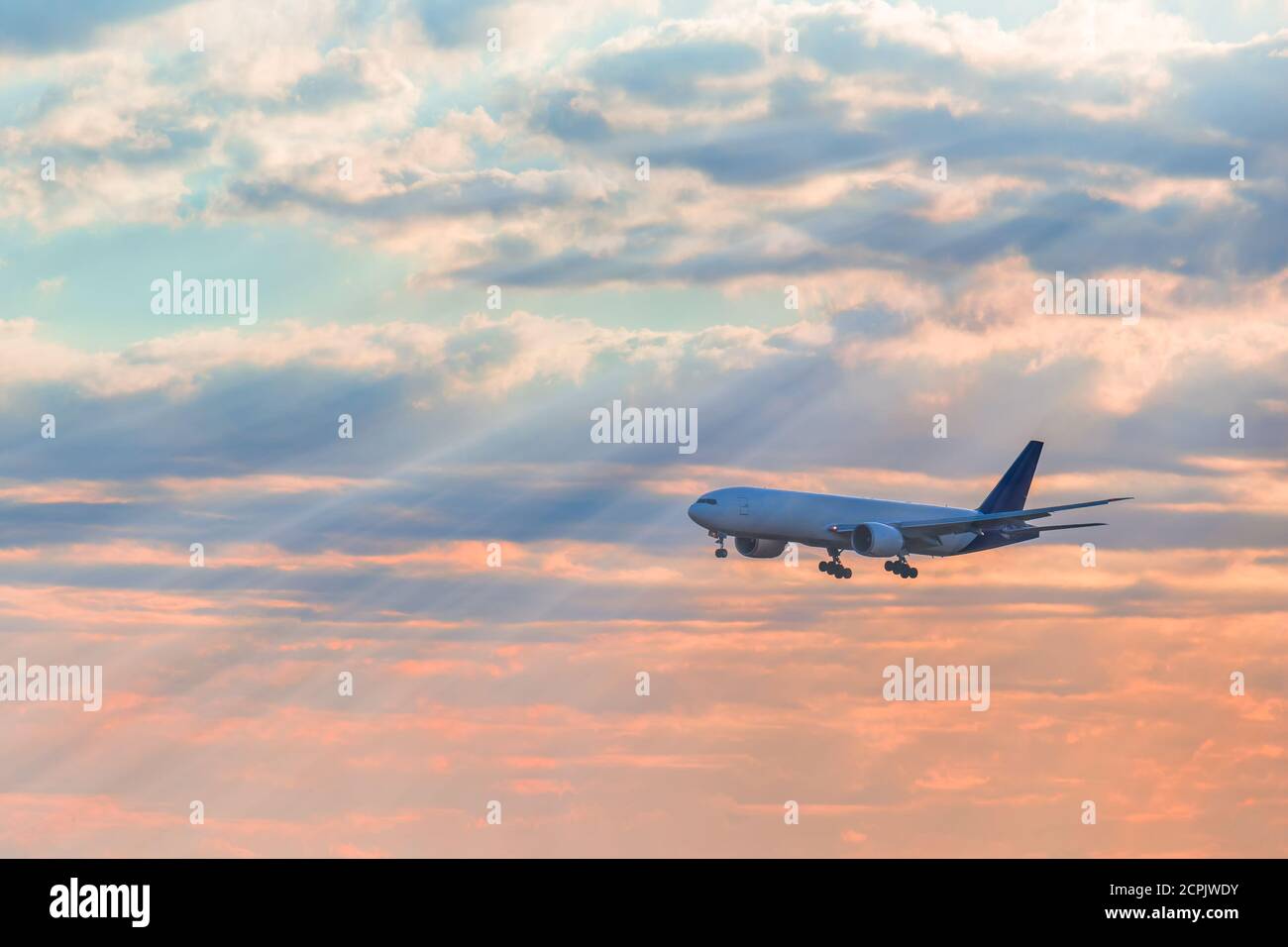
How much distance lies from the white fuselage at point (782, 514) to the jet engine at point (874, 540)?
127 cm

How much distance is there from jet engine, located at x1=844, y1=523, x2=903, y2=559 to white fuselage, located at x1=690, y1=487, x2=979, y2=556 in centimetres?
127

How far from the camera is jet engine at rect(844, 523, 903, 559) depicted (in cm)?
19212

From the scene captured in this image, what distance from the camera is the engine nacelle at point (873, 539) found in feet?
630

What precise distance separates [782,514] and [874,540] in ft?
38.8

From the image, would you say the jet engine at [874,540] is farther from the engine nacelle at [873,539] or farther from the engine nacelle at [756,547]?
the engine nacelle at [756,547]

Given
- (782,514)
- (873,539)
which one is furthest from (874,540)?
(782,514)

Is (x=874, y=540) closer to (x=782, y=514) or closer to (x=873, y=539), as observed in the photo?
(x=873, y=539)

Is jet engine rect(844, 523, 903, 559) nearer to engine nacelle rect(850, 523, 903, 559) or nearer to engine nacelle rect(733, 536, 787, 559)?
engine nacelle rect(850, 523, 903, 559)

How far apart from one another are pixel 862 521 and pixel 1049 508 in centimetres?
2050

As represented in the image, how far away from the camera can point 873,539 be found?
7569 inches
